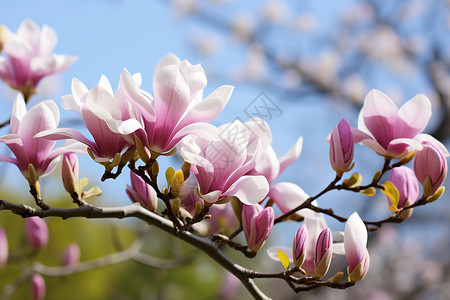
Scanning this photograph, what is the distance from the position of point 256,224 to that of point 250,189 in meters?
0.10

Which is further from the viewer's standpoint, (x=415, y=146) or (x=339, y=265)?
(x=339, y=265)

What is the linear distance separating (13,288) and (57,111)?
843mm

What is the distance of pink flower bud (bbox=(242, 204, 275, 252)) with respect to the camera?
63cm

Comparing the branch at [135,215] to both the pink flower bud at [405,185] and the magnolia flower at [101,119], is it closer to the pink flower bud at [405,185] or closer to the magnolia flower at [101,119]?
the magnolia flower at [101,119]

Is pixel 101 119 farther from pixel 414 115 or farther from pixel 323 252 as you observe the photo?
pixel 414 115

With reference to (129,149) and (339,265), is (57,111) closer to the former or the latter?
(129,149)

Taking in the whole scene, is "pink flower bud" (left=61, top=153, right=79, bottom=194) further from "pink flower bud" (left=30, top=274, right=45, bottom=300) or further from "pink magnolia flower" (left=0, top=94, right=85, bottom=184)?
"pink flower bud" (left=30, top=274, right=45, bottom=300)

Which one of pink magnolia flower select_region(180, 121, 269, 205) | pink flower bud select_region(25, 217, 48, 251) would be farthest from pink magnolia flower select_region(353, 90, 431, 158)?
pink flower bud select_region(25, 217, 48, 251)

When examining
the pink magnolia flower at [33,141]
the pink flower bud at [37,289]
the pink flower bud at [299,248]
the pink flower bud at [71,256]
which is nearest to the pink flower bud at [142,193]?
the pink magnolia flower at [33,141]

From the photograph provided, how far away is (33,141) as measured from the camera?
61 cm

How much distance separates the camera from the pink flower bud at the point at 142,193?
681mm

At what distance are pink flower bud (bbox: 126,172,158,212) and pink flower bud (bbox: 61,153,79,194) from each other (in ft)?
0.28

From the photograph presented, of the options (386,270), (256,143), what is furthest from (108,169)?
(386,270)

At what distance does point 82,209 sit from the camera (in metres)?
0.57
